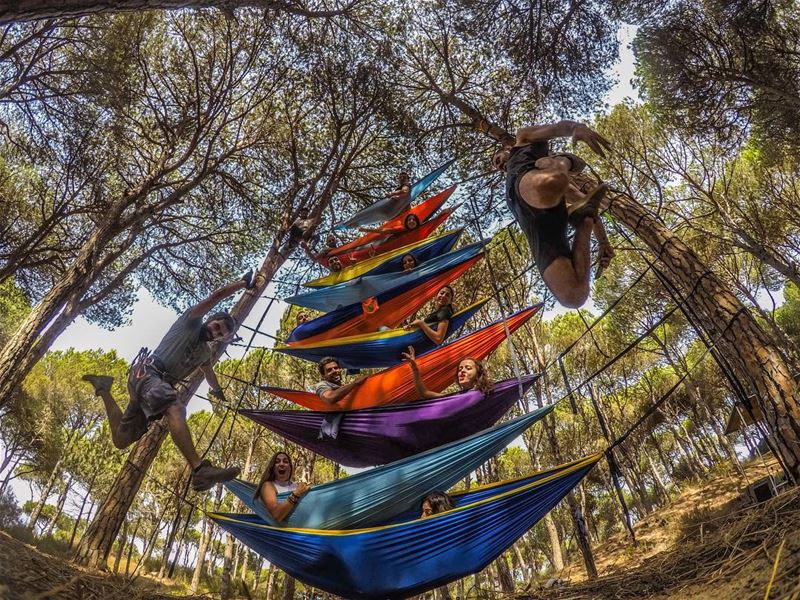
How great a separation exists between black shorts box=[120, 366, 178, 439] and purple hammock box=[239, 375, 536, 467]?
647 millimetres

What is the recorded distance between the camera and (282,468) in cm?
257

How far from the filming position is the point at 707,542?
5.30 feet

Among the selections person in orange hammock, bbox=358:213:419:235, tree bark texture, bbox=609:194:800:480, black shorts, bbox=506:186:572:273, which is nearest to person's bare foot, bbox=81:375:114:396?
black shorts, bbox=506:186:572:273

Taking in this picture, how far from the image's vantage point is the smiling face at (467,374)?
9.04 feet

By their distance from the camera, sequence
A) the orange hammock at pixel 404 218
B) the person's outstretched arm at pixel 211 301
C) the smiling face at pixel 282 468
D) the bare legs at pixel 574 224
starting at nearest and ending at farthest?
the bare legs at pixel 574 224 → the person's outstretched arm at pixel 211 301 → the smiling face at pixel 282 468 → the orange hammock at pixel 404 218

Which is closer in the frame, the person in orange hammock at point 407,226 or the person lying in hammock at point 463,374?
the person lying in hammock at point 463,374

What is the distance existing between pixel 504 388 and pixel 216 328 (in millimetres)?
1585

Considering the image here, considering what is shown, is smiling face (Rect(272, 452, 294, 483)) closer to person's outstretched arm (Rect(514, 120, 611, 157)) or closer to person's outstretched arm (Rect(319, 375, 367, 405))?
person's outstretched arm (Rect(319, 375, 367, 405))

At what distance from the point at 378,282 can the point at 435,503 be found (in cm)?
196

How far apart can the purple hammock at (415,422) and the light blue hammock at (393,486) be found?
307 millimetres

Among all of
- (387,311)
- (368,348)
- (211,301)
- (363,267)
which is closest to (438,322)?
(387,311)

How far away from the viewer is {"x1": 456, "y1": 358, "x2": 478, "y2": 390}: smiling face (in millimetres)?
2756

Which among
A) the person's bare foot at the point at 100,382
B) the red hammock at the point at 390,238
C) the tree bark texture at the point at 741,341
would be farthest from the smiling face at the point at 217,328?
the tree bark texture at the point at 741,341

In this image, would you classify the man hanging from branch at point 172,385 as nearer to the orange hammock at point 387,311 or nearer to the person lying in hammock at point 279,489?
the person lying in hammock at point 279,489
